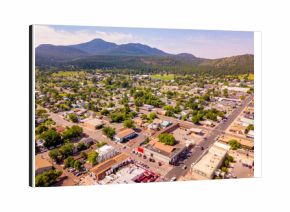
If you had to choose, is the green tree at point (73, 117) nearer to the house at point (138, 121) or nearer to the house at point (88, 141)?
the house at point (88, 141)

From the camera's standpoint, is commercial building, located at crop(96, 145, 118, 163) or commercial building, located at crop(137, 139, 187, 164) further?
commercial building, located at crop(137, 139, 187, 164)

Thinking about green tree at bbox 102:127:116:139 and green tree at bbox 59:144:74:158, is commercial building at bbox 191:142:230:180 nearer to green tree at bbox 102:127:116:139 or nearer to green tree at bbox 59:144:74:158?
green tree at bbox 102:127:116:139

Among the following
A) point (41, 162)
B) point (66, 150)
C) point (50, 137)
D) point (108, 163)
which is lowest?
point (108, 163)

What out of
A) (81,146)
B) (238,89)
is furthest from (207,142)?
(81,146)

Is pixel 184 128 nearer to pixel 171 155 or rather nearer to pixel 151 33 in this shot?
pixel 171 155

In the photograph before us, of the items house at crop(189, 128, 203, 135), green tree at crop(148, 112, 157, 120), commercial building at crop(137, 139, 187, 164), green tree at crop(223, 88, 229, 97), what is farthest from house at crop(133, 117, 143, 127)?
green tree at crop(223, 88, 229, 97)

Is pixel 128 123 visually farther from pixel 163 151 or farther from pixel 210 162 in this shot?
pixel 210 162
